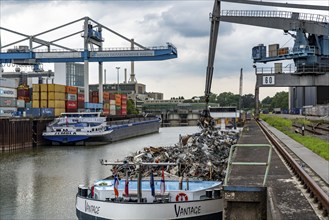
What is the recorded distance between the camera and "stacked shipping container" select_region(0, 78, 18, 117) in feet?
170

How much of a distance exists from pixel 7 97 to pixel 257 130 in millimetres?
31862

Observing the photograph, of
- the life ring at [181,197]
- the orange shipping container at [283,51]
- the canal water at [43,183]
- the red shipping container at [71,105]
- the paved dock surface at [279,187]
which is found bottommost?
the canal water at [43,183]

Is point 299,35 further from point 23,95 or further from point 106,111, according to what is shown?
point 106,111

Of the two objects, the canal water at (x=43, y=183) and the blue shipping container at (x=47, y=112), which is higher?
the blue shipping container at (x=47, y=112)

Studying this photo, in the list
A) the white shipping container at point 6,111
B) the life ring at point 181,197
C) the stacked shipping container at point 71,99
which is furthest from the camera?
the stacked shipping container at point 71,99

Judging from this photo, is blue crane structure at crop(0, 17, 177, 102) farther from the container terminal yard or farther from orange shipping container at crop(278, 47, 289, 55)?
orange shipping container at crop(278, 47, 289, 55)

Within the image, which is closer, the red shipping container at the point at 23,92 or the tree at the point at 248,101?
the red shipping container at the point at 23,92

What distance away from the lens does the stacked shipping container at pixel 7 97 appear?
2044 inches

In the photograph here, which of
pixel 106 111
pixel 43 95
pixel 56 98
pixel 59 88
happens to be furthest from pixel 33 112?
pixel 106 111

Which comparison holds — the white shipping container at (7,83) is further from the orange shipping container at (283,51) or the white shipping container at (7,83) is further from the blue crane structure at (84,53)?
the orange shipping container at (283,51)

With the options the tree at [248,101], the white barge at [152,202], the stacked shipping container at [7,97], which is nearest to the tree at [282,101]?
the tree at [248,101]

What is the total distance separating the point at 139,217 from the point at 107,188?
1.88 m

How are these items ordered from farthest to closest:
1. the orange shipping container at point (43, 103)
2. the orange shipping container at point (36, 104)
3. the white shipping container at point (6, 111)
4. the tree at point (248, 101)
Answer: the tree at point (248, 101)
the orange shipping container at point (36, 104)
the orange shipping container at point (43, 103)
the white shipping container at point (6, 111)

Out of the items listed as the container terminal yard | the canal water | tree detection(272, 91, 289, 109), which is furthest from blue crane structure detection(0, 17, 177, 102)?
tree detection(272, 91, 289, 109)
